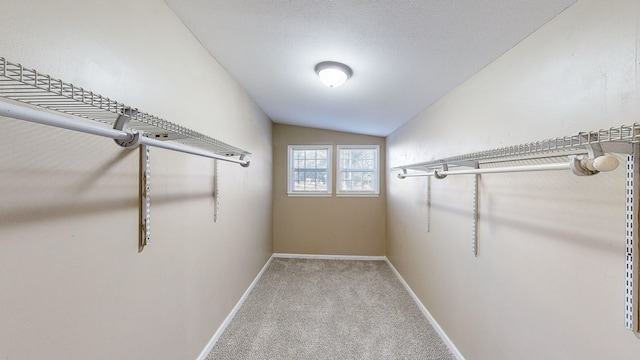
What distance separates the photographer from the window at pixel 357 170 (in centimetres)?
428

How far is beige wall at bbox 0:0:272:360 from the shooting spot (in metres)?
0.74

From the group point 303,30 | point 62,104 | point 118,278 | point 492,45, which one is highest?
point 303,30

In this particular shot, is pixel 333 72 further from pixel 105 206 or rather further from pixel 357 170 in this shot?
pixel 357 170

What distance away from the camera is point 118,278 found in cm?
109

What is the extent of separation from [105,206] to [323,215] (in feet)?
11.1

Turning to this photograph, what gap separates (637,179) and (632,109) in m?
0.26

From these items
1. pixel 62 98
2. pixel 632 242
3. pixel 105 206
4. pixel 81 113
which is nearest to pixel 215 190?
pixel 105 206

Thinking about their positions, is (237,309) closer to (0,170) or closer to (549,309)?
(0,170)

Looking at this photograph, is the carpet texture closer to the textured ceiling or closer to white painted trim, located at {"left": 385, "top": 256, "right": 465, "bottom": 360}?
white painted trim, located at {"left": 385, "top": 256, "right": 465, "bottom": 360}

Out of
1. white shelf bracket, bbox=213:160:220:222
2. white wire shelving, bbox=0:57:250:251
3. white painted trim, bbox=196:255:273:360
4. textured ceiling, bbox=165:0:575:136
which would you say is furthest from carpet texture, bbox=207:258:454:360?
textured ceiling, bbox=165:0:575:136

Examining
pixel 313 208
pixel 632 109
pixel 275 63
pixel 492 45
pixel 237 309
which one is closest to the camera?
pixel 632 109

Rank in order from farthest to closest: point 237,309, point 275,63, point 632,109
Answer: point 237,309
point 275,63
point 632,109

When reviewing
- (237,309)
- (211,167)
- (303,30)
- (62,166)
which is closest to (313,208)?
(237,309)

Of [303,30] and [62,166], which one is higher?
[303,30]
